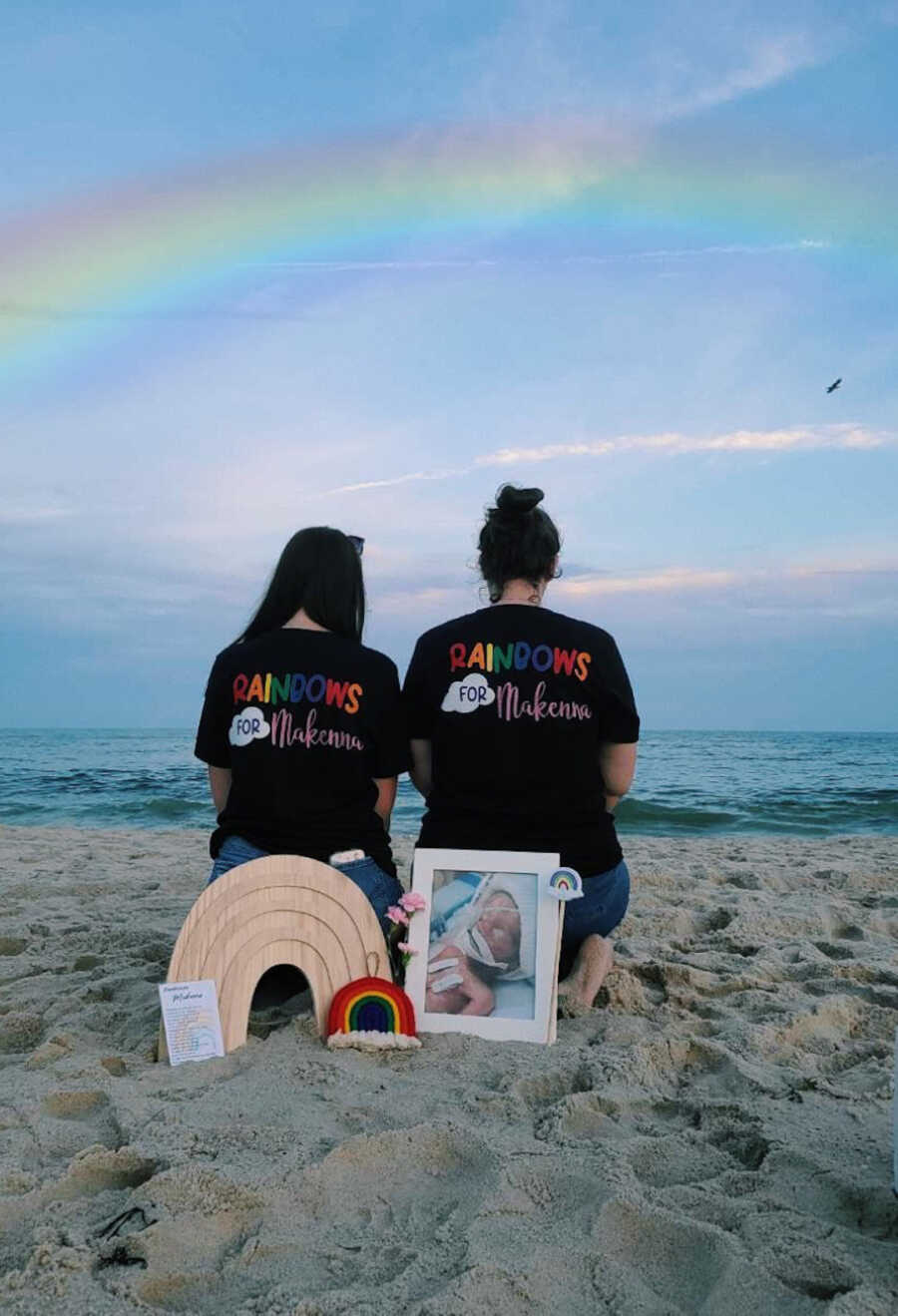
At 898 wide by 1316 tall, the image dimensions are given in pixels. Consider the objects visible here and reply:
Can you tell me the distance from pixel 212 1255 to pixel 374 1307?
38 cm

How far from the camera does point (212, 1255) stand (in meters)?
1.96

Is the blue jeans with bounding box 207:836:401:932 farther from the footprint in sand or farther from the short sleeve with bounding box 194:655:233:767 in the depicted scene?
the footprint in sand

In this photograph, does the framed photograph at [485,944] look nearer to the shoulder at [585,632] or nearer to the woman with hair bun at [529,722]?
the woman with hair bun at [529,722]

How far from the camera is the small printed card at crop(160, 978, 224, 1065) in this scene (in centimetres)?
302

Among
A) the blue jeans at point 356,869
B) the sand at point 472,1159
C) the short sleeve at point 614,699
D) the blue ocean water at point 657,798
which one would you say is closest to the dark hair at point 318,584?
Answer: the blue jeans at point 356,869

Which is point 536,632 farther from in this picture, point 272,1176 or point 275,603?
point 272,1176

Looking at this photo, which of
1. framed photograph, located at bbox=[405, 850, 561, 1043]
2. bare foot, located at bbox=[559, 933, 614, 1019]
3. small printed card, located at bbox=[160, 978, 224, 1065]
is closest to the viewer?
small printed card, located at bbox=[160, 978, 224, 1065]

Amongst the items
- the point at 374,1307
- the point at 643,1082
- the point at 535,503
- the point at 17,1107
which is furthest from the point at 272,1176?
the point at 535,503

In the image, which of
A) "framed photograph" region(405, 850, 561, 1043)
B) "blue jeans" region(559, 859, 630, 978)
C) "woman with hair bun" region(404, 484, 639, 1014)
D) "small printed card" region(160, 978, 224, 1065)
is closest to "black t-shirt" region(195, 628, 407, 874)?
"woman with hair bun" region(404, 484, 639, 1014)

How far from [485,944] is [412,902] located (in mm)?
283

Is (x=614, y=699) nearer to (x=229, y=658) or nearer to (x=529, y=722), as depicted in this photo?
(x=529, y=722)

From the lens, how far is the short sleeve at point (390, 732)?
362 centimetres

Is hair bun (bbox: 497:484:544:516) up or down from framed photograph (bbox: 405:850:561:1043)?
up

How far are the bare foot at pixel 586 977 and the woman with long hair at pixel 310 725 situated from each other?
27.9 inches
